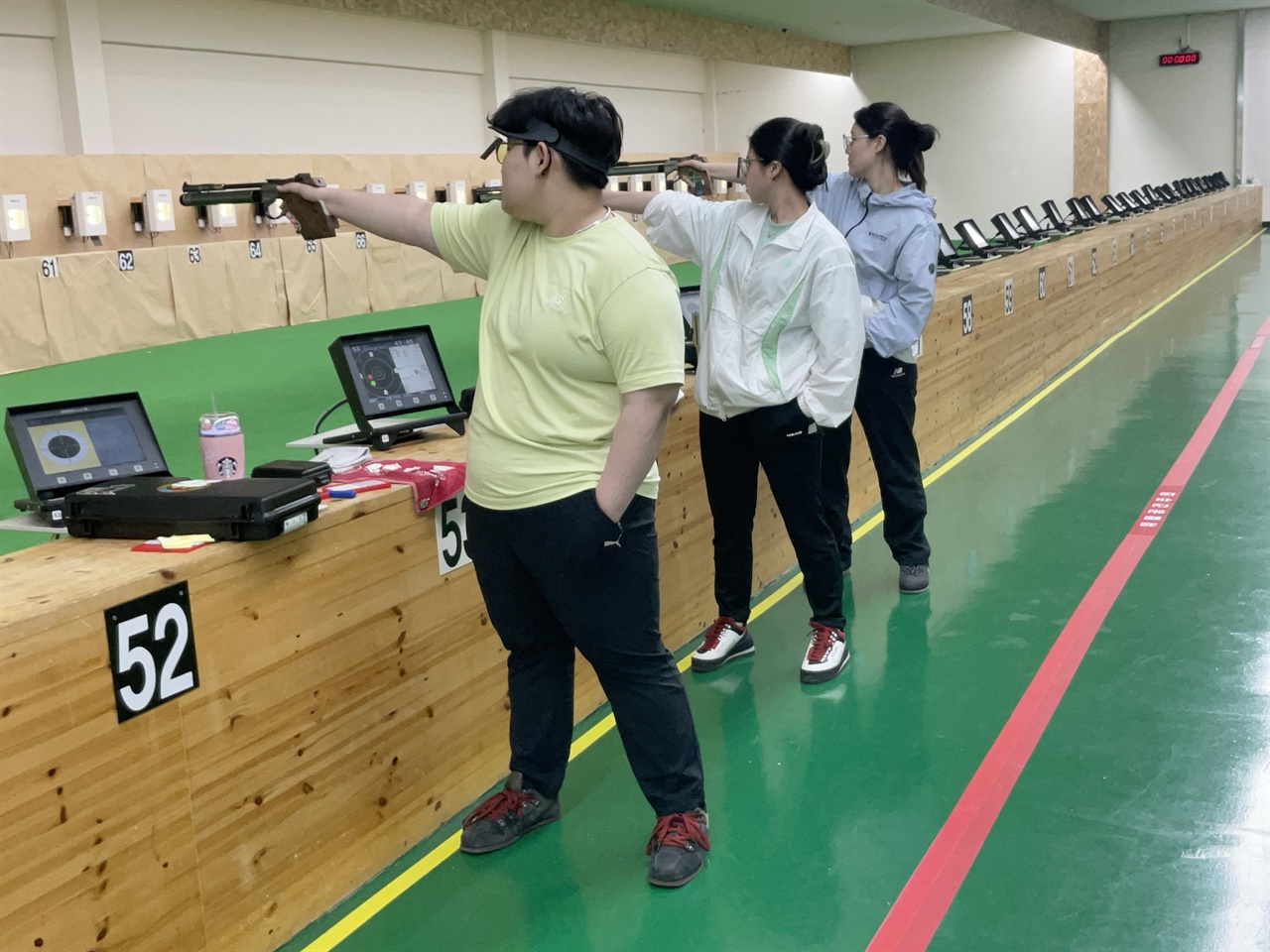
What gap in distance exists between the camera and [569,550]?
2619 mm

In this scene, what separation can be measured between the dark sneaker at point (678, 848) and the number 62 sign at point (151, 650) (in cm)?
109

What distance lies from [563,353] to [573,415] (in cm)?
13

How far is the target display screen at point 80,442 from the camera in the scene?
269 centimetres

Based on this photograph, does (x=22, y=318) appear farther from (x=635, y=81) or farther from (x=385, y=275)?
(x=635, y=81)

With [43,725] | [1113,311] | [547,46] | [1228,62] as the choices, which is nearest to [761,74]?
[547,46]

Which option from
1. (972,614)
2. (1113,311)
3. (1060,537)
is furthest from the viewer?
(1113,311)

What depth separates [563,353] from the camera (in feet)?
8.42

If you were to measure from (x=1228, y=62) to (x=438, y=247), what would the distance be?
84.9 ft

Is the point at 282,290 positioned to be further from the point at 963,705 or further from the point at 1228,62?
the point at 1228,62

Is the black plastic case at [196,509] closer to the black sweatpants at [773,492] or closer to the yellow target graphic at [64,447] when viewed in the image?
the yellow target graphic at [64,447]

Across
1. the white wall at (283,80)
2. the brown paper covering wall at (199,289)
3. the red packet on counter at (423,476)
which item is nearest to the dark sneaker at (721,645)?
the red packet on counter at (423,476)

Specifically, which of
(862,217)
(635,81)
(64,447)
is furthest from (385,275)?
(64,447)

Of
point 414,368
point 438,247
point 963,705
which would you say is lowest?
point 963,705

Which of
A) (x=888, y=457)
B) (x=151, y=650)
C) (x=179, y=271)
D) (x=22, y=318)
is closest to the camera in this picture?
(x=151, y=650)
